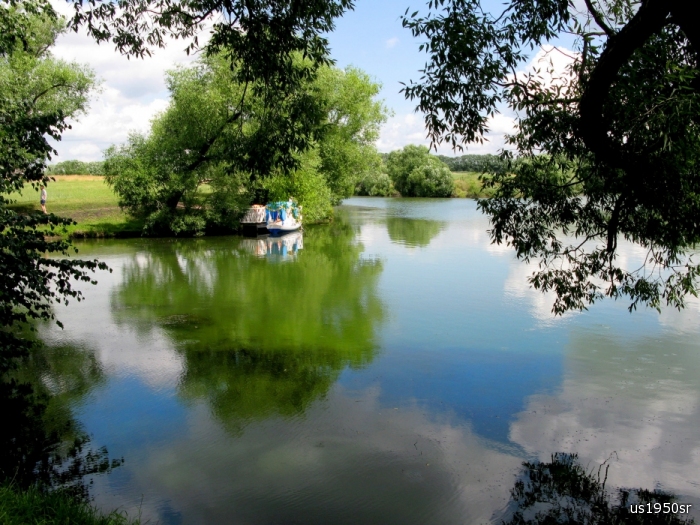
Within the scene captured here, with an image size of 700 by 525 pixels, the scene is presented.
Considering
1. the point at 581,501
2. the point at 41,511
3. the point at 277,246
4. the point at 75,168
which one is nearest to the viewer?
the point at 41,511

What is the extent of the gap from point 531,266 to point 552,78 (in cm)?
1053

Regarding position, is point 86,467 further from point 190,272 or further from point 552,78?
point 190,272

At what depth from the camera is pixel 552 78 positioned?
5.69m

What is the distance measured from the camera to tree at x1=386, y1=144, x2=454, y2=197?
196ft

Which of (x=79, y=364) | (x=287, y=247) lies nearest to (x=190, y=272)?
(x=287, y=247)

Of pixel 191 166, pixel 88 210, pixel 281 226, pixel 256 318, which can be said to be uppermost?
pixel 191 166

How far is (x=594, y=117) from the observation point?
4363 mm

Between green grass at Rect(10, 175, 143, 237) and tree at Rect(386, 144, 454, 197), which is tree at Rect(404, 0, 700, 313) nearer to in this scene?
green grass at Rect(10, 175, 143, 237)

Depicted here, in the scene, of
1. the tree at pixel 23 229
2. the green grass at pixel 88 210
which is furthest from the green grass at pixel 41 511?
the green grass at pixel 88 210

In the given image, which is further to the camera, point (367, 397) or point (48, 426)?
point (367, 397)

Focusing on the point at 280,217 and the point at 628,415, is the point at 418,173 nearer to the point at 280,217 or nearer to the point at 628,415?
the point at 280,217

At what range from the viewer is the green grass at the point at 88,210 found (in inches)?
906

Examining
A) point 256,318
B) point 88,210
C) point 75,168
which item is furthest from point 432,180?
point 256,318

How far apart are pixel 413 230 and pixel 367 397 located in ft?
66.6
